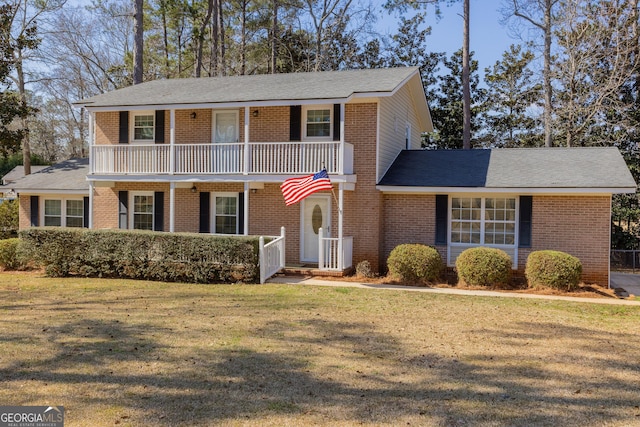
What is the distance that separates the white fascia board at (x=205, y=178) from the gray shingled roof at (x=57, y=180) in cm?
222

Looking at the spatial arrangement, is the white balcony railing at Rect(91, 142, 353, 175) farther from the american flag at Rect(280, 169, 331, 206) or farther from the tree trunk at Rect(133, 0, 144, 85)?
the tree trunk at Rect(133, 0, 144, 85)

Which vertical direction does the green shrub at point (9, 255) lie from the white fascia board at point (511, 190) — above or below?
below

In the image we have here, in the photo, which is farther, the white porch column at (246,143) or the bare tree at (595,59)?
the bare tree at (595,59)

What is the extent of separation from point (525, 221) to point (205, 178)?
30.6 feet

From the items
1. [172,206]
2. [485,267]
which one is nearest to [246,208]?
[172,206]

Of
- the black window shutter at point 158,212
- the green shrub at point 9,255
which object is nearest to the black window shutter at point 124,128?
the black window shutter at point 158,212

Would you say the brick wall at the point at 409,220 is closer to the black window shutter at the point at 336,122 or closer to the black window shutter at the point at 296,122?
the black window shutter at the point at 336,122

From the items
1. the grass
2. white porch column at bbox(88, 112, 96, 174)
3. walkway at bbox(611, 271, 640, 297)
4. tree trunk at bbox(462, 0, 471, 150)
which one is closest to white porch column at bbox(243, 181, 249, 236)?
the grass

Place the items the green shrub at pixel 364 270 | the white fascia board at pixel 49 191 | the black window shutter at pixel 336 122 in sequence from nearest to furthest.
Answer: the green shrub at pixel 364 270 → the black window shutter at pixel 336 122 → the white fascia board at pixel 49 191

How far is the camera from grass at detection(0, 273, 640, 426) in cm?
541

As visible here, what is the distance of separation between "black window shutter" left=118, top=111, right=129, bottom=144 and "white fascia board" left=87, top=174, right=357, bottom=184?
Result: 170 cm

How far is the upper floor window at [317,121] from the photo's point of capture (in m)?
16.5

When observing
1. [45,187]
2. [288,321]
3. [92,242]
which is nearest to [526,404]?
[288,321]

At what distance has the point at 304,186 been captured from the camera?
14.1m
